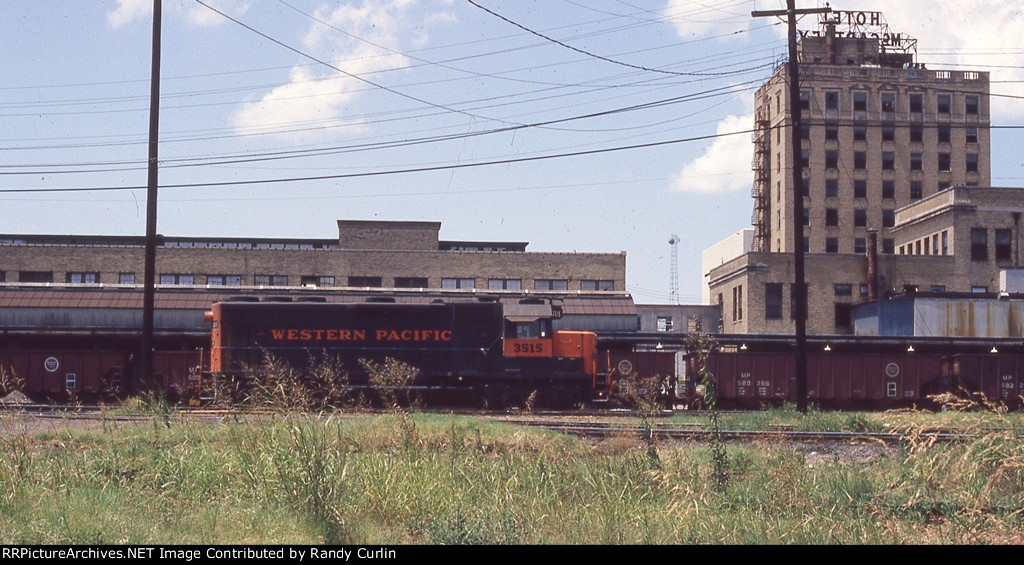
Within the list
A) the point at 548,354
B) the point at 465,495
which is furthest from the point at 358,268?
the point at 465,495

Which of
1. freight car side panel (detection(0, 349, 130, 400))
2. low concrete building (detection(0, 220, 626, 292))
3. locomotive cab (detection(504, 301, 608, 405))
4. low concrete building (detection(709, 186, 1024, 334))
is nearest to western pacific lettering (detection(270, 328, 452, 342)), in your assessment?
locomotive cab (detection(504, 301, 608, 405))

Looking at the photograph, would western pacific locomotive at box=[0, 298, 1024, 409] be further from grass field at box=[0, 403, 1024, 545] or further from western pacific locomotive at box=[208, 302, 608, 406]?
grass field at box=[0, 403, 1024, 545]

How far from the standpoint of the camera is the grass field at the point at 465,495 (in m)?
8.30

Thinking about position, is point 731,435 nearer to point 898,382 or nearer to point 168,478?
point 168,478

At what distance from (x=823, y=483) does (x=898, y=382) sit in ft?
88.8

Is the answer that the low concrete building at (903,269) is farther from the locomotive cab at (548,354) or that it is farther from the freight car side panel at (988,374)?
the locomotive cab at (548,354)

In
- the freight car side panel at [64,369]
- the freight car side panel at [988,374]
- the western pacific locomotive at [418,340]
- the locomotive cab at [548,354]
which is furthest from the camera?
the freight car side panel at [988,374]

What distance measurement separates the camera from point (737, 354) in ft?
116

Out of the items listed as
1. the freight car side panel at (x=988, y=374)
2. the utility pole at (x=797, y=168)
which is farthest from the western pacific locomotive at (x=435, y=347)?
the freight car side panel at (x=988, y=374)

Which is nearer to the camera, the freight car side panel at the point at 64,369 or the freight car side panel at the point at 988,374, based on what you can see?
the freight car side panel at the point at 64,369

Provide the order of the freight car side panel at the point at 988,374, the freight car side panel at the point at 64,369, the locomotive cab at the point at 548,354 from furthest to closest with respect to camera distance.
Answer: the freight car side panel at the point at 988,374, the freight car side panel at the point at 64,369, the locomotive cab at the point at 548,354

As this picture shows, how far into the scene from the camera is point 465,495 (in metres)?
9.69

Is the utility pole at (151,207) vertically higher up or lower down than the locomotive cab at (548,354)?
higher up
